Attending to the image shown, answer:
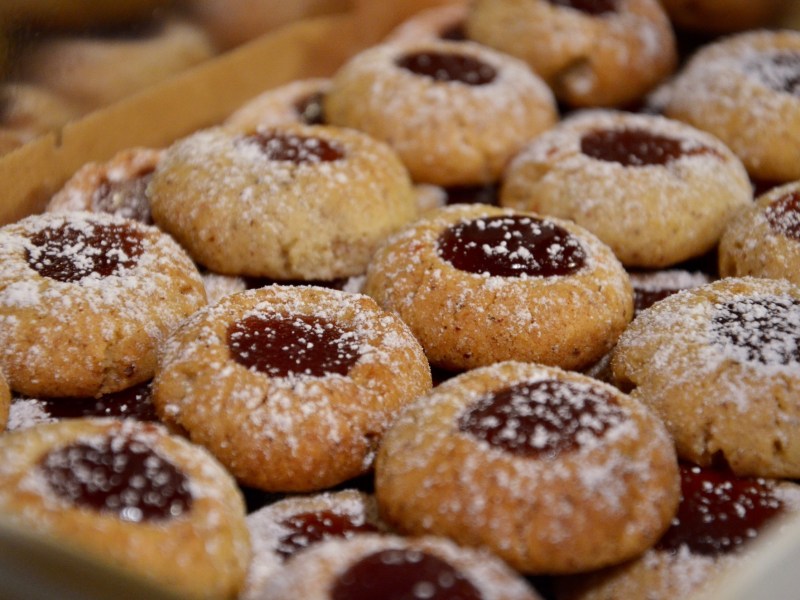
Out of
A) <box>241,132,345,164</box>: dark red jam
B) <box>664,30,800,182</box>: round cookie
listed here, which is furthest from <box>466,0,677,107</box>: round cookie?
<box>241,132,345,164</box>: dark red jam

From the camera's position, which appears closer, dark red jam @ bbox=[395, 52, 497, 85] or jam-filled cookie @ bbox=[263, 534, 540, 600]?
jam-filled cookie @ bbox=[263, 534, 540, 600]

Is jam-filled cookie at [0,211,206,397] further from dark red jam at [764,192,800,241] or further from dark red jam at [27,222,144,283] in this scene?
dark red jam at [764,192,800,241]

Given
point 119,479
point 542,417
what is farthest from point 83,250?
point 542,417

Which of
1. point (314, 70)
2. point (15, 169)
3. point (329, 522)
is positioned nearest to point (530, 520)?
point (329, 522)

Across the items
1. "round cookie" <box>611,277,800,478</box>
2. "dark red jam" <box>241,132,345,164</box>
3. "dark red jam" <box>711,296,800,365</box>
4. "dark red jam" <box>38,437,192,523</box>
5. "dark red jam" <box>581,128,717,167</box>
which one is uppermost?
"dark red jam" <box>241,132,345,164</box>

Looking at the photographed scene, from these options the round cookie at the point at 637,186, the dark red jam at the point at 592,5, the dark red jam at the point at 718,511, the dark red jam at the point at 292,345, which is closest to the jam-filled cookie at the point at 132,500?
the dark red jam at the point at 292,345

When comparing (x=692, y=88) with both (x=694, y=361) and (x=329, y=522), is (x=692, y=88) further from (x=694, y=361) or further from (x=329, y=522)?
(x=329, y=522)
